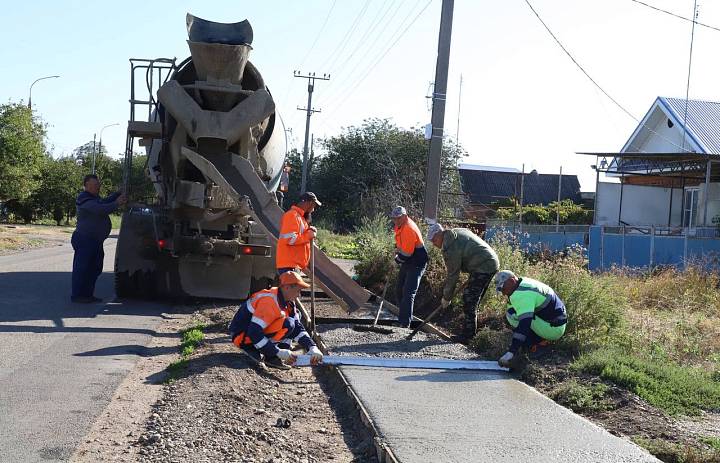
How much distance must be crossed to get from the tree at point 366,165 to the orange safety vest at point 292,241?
989 inches

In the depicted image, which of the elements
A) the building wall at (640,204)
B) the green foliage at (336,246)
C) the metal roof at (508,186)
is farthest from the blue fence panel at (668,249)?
the metal roof at (508,186)

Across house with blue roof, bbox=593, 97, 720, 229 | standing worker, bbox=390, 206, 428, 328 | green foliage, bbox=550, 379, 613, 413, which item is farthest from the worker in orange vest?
house with blue roof, bbox=593, 97, 720, 229

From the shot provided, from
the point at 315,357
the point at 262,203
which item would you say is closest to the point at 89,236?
the point at 262,203

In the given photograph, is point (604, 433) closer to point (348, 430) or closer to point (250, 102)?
point (348, 430)

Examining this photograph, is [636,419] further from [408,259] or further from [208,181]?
[208,181]

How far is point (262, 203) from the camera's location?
10.8 m

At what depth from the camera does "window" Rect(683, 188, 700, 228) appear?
28.7m

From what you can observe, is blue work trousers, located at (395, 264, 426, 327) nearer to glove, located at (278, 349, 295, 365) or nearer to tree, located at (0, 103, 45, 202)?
glove, located at (278, 349, 295, 365)

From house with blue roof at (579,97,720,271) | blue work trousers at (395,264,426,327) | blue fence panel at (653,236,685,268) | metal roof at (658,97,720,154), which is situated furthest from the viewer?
metal roof at (658,97,720,154)

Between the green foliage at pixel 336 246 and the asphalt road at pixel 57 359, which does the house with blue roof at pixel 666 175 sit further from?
the asphalt road at pixel 57 359

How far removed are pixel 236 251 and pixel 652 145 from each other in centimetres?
2758

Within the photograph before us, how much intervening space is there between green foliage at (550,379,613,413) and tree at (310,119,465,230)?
1081 inches

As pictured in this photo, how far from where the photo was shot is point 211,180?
1084 cm

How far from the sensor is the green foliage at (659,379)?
6.51 metres
